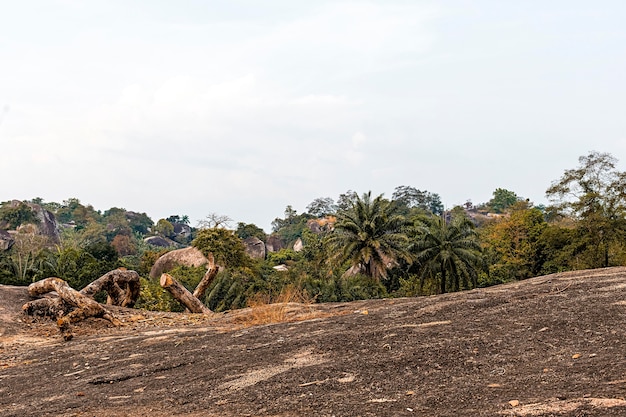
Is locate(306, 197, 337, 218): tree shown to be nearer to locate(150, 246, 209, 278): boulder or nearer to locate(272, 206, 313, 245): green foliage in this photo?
locate(272, 206, 313, 245): green foliage

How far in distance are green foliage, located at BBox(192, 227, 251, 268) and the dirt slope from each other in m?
30.6

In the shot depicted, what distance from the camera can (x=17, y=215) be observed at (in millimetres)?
73938

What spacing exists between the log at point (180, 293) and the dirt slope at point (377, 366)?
5.16 m

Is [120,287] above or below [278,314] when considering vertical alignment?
above

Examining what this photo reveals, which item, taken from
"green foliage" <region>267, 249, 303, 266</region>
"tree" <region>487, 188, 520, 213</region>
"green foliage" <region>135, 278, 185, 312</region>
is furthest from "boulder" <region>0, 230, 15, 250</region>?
"tree" <region>487, 188, 520, 213</region>

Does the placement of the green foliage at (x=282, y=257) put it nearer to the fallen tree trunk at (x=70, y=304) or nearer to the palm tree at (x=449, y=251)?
the palm tree at (x=449, y=251)

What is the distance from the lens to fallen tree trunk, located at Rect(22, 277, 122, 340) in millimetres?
11070

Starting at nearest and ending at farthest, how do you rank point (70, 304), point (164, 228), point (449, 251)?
1. point (70, 304)
2. point (449, 251)
3. point (164, 228)

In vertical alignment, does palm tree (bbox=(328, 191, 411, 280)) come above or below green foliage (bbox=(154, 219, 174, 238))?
below

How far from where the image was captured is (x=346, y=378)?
5.38m

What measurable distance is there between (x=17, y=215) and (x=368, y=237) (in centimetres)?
5578

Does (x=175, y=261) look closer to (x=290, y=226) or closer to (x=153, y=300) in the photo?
(x=153, y=300)

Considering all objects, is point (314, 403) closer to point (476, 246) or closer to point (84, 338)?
point (84, 338)

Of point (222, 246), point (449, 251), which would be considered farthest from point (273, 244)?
point (449, 251)
